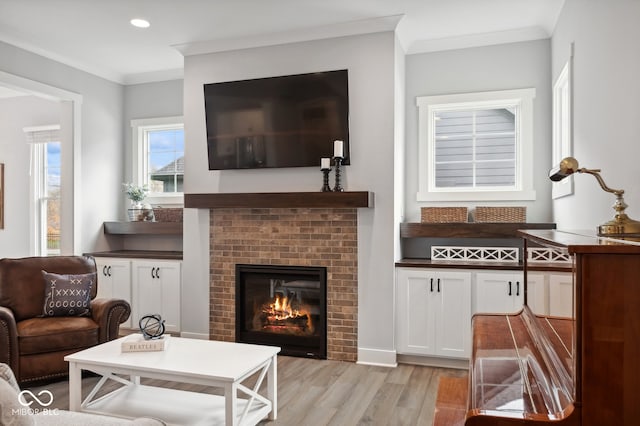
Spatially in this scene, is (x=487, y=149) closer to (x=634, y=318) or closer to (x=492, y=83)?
(x=492, y=83)

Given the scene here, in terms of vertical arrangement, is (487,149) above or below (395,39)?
below

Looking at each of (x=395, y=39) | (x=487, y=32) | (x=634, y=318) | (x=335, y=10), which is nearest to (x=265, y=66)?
(x=335, y=10)

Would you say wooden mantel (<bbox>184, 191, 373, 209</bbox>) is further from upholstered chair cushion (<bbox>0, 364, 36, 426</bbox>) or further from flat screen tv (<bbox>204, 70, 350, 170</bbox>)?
upholstered chair cushion (<bbox>0, 364, 36, 426</bbox>)

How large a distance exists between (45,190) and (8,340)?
3.32m

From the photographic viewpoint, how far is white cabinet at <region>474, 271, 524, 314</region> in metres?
3.71

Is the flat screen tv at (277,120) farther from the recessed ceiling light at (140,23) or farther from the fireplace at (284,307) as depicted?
the fireplace at (284,307)

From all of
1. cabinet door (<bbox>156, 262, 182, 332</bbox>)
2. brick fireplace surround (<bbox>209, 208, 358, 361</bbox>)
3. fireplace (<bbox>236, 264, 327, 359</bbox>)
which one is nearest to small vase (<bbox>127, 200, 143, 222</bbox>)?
cabinet door (<bbox>156, 262, 182, 332</bbox>)

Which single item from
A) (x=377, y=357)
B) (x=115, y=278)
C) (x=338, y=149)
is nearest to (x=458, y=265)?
(x=377, y=357)

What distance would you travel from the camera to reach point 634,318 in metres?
1.14

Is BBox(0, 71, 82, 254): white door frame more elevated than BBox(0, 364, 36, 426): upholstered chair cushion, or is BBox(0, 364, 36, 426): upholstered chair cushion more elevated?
BBox(0, 71, 82, 254): white door frame

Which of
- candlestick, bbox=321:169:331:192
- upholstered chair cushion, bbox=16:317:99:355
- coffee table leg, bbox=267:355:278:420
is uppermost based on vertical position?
candlestick, bbox=321:169:331:192

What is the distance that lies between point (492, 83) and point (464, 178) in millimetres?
896

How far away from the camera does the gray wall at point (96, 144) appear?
486 centimetres

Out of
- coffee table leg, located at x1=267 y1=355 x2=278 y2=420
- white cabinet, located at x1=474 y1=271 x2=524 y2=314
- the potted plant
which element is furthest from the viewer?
the potted plant
